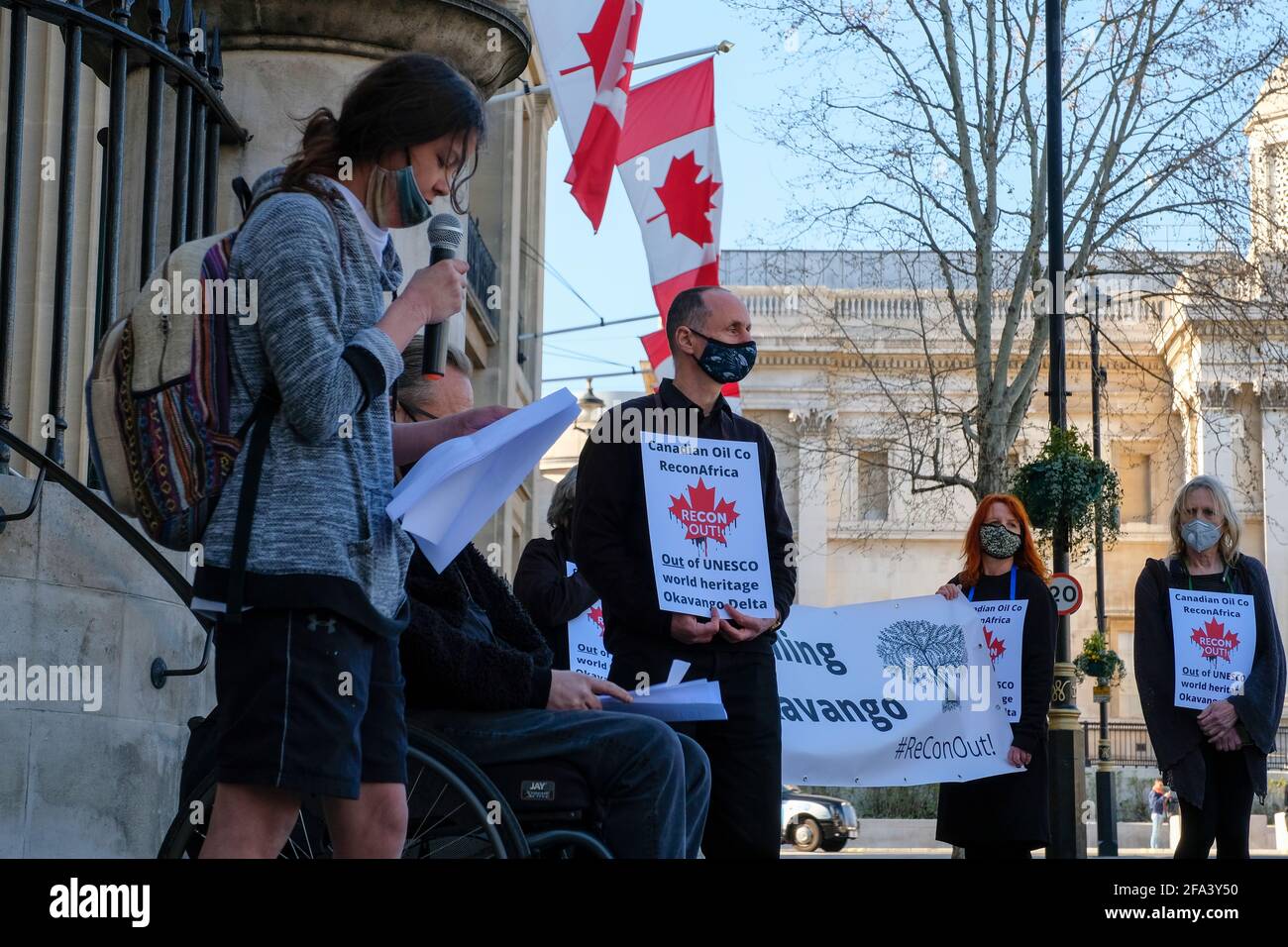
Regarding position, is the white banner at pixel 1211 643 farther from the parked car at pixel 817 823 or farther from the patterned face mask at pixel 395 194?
the parked car at pixel 817 823

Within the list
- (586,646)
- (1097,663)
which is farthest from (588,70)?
(1097,663)

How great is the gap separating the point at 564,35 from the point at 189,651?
657 cm

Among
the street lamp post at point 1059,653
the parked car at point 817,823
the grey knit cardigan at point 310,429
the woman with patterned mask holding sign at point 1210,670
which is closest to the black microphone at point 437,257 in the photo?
the grey knit cardigan at point 310,429

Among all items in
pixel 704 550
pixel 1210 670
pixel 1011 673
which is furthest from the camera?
pixel 1011 673

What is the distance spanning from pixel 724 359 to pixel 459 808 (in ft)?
7.49

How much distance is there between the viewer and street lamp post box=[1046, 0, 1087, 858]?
12750 mm

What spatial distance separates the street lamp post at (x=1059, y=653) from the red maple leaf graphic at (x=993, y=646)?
1.18m

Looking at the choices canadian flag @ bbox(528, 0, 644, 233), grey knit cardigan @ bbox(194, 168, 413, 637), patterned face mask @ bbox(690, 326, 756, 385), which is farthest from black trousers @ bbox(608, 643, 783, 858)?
canadian flag @ bbox(528, 0, 644, 233)

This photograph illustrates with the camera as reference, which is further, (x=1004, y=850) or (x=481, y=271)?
(x=481, y=271)

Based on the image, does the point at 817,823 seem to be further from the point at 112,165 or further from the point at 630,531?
the point at 112,165

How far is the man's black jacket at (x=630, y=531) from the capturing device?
581cm

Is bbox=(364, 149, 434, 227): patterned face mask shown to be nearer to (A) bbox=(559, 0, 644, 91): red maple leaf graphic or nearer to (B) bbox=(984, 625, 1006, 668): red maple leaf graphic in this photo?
(B) bbox=(984, 625, 1006, 668): red maple leaf graphic

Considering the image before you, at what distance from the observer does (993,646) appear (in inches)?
360
